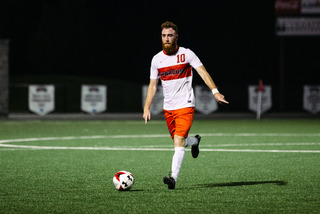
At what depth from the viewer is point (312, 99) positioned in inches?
1351

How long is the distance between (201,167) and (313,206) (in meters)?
4.06

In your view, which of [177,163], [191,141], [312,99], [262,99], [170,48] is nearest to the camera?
[177,163]

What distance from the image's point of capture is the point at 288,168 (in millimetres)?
10875

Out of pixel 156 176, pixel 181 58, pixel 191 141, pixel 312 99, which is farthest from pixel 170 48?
pixel 312 99

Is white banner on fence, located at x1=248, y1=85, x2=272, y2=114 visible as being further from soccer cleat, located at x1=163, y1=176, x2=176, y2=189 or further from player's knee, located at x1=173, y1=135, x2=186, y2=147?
soccer cleat, located at x1=163, y1=176, x2=176, y2=189

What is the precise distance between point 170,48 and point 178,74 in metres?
0.41

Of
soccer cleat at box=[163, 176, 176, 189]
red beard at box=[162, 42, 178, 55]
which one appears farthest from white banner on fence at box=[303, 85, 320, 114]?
soccer cleat at box=[163, 176, 176, 189]

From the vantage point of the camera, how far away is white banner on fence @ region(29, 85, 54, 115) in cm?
3111

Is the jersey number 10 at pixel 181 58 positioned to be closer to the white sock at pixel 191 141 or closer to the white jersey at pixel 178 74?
the white jersey at pixel 178 74

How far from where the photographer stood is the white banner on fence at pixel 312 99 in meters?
34.2

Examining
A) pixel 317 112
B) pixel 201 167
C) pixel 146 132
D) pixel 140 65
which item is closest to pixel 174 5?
pixel 140 65

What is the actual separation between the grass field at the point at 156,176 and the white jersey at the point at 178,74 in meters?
→ 1.27

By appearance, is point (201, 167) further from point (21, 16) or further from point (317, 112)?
point (21, 16)

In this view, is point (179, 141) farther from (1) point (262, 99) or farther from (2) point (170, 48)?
(1) point (262, 99)
